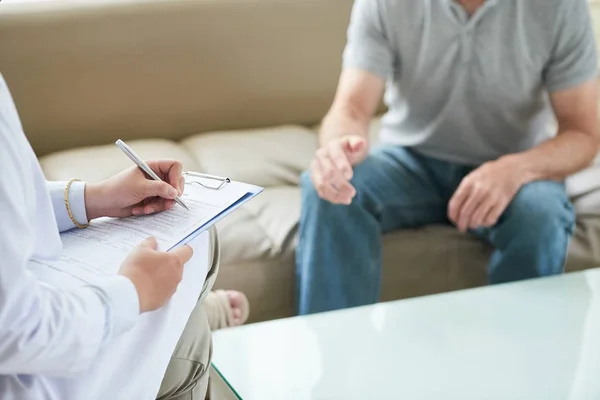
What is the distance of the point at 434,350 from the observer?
3.94 ft

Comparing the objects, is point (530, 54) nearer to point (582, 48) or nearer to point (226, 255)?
point (582, 48)

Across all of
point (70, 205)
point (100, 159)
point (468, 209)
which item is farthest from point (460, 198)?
point (100, 159)

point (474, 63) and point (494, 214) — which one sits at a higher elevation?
point (474, 63)

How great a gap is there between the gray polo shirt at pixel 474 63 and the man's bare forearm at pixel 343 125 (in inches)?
3.9

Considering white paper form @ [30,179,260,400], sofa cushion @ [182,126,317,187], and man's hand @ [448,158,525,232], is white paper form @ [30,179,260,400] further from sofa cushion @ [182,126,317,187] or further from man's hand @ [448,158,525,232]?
sofa cushion @ [182,126,317,187]

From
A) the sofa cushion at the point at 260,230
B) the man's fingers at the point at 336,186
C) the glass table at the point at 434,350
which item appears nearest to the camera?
the glass table at the point at 434,350

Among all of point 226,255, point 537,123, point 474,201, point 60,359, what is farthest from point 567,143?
point 60,359

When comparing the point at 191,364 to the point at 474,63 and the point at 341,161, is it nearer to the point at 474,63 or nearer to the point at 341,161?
the point at 341,161

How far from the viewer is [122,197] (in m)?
1.06

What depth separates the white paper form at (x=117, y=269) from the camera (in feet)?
2.90

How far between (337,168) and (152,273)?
24.8 inches

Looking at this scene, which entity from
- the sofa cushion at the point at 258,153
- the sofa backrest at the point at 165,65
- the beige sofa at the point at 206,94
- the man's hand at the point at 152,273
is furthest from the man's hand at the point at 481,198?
the sofa backrest at the point at 165,65

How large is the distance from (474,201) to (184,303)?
68 centimetres

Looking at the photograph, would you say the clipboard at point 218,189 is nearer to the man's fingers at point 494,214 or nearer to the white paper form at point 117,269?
the white paper form at point 117,269
